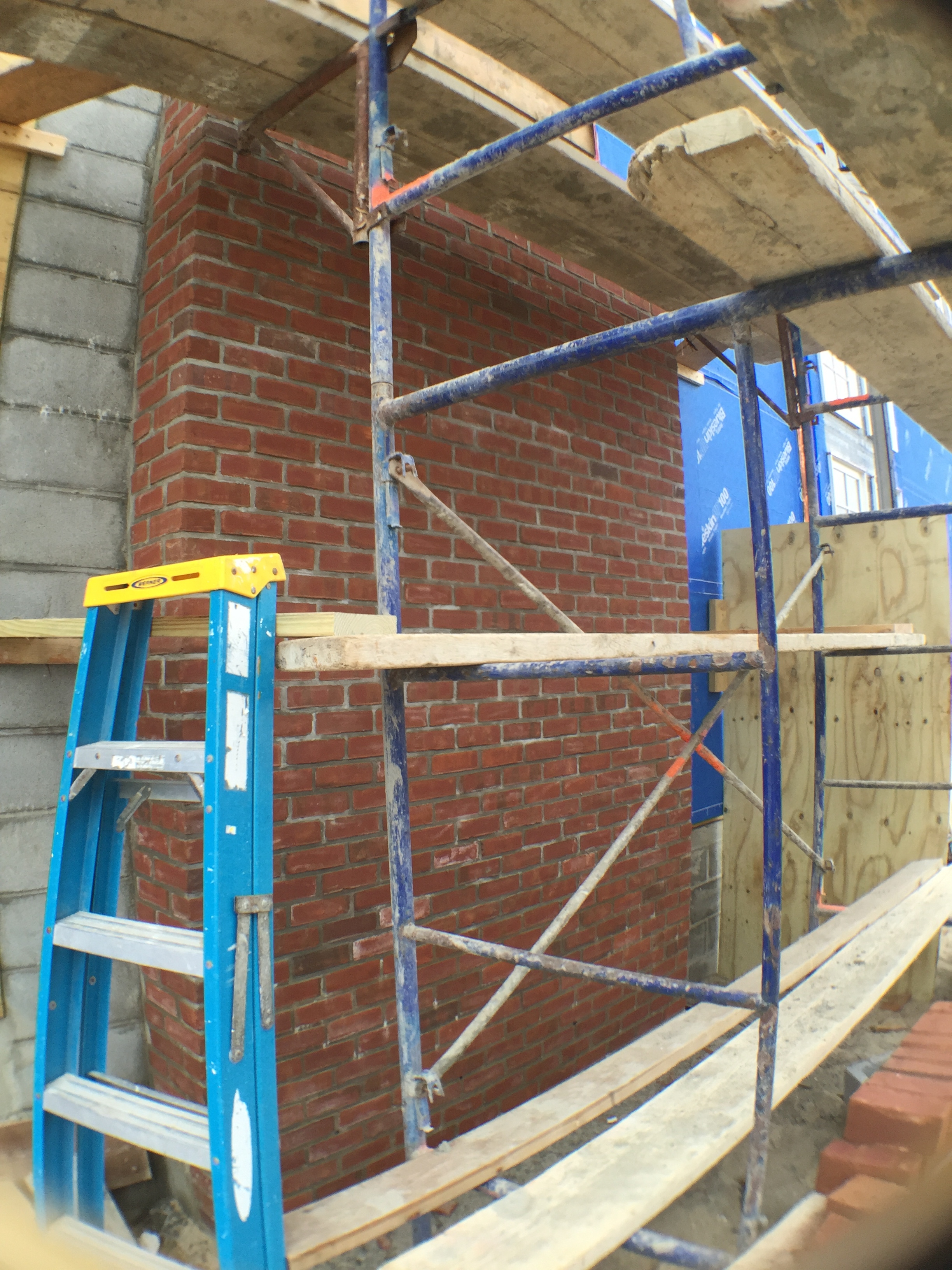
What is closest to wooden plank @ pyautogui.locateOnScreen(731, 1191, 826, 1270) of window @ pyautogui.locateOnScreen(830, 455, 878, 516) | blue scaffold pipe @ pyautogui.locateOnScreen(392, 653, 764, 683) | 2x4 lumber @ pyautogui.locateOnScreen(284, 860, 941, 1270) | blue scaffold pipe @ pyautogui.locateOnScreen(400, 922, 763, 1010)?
blue scaffold pipe @ pyautogui.locateOnScreen(400, 922, 763, 1010)

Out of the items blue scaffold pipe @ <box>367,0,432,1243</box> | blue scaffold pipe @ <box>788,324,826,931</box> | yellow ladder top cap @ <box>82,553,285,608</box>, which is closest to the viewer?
yellow ladder top cap @ <box>82,553,285,608</box>

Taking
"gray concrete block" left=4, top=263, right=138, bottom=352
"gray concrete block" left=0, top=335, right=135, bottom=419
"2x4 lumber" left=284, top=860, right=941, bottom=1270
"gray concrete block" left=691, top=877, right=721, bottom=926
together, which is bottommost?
"gray concrete block" left=691, top=877, right=721, bottom=926

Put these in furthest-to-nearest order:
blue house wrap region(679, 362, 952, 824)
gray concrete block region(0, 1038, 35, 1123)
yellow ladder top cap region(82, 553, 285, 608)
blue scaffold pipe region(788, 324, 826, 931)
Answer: blue house wrap region(679, 362, 952, 824) → blue scaffold pipe region(788, 324, 826, 931) → gray concrete block region(0, 1038, 35, 1123) → yellow ladder top cap region(82, 553, 285, 608)

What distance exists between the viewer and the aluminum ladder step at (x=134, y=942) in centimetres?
156

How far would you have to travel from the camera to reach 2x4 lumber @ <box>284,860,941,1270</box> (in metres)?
1.68

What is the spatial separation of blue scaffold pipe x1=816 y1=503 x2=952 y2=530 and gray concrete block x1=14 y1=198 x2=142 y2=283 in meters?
3.67

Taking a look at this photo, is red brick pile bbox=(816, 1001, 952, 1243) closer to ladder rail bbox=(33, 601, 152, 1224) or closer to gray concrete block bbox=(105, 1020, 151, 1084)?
ladder rail bbox=(33, 601, 152, 1224)

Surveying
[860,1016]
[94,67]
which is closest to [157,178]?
[94,67]

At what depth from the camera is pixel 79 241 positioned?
2770 millimetres

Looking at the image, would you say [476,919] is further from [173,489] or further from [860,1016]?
[173,489]

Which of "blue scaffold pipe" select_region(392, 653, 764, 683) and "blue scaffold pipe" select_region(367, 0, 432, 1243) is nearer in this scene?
"blue scaffold pipe" select_region(392, 653, 764, 683)

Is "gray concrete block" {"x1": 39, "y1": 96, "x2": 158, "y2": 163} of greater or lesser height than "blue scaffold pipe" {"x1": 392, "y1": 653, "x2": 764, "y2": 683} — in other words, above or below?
above

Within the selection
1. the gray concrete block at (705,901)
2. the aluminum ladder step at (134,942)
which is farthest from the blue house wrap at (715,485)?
A: the aluminum ladder step at (134,942)

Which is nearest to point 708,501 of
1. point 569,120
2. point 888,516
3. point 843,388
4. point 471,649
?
point 888,516
